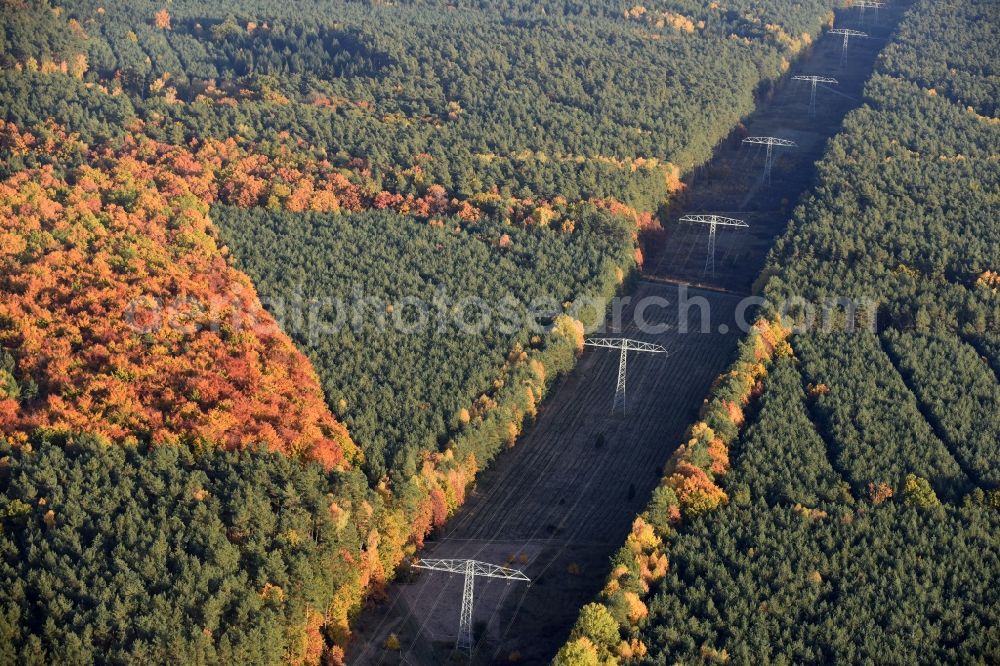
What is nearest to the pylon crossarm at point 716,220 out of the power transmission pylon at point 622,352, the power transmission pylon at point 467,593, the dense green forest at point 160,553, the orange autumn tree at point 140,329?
the power transmission pylon at point 622,352

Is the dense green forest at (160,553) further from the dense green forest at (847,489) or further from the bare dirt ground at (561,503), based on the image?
the dense green forest at (847,489)

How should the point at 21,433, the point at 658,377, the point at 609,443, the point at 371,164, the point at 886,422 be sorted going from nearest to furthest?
the point at 21,433 → the point at 886,422 → the point at 609,443 → the point at 658,377 → the point at 371,164

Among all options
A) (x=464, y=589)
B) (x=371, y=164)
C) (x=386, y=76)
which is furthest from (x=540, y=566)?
(x=386, y=76)

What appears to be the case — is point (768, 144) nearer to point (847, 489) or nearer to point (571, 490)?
point (571, 490)

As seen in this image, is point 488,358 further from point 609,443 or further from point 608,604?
point 608,604

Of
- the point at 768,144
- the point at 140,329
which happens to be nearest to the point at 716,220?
the point at 768,144

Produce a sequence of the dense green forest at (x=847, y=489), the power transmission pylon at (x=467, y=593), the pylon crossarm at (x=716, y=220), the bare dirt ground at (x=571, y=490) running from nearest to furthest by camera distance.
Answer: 1. the dense green forest at (x=847, y=489)
2. the power transmission pylon at (x=467, y=593)
3. the bare dirt ground at (x=571, y=490)
4. the pylon crossarm at (x=716, y=220)
